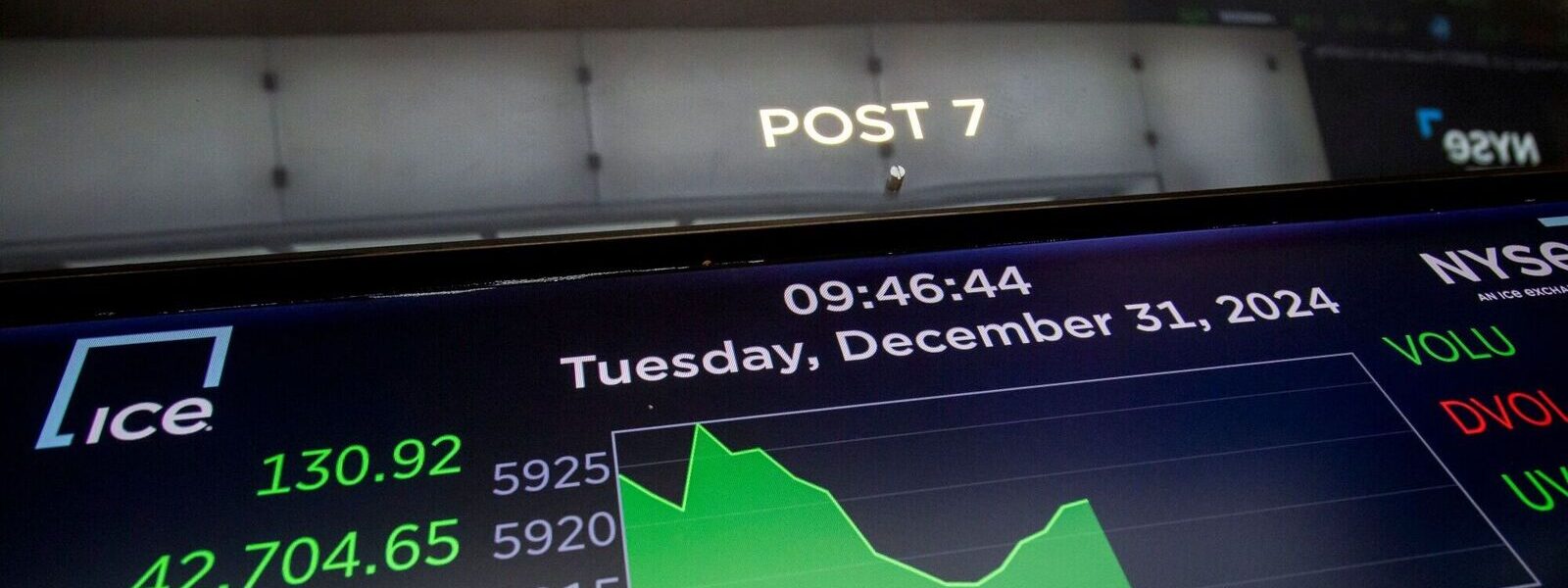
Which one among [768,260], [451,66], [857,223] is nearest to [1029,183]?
[857,223]

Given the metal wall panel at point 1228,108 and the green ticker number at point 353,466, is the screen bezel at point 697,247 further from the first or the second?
the green ticker number at point 353,466

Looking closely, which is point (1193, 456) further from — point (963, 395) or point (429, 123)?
point (429, 123)

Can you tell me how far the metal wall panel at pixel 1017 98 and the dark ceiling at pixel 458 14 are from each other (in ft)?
0.12

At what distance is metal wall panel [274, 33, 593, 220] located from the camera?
1.52 meters

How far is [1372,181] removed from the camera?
165 cm

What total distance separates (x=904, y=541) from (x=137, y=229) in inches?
40.7

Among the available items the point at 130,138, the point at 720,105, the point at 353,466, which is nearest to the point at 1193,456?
the point at 720,105

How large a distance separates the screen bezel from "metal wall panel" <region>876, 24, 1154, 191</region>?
97mm

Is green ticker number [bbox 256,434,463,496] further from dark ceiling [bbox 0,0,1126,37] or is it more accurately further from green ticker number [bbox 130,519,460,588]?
dark ceiling [bbox 0,0,1126,37]

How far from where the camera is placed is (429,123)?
1571 millimetres

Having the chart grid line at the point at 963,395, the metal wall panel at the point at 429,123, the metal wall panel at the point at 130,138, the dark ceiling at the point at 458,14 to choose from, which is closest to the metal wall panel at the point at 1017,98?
the dark ceiling at the point at 458,14

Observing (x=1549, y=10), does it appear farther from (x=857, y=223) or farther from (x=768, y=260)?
(x=768, y=260)

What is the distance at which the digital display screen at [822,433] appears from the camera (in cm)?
116

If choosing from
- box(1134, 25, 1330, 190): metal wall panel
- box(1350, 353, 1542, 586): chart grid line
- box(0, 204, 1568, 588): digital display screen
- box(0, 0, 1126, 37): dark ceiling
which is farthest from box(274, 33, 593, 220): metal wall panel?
box(1350, 353, 1542, 586): chart grid line
